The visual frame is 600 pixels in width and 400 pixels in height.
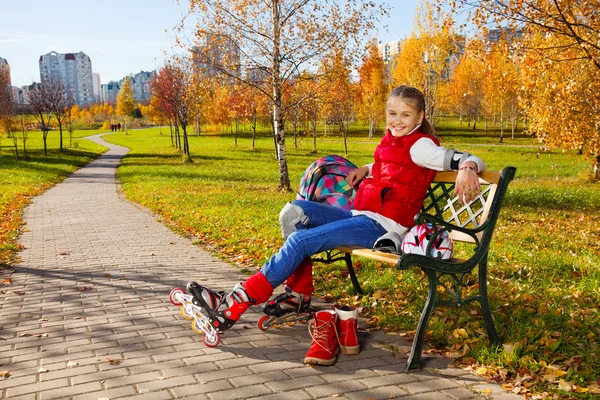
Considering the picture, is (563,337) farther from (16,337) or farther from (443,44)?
(443,44)

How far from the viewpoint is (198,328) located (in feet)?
13.3

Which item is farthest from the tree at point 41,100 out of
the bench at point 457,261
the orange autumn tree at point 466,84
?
the orange autumn tree at point 466,84

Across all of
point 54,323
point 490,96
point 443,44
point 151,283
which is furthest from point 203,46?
point 490,96

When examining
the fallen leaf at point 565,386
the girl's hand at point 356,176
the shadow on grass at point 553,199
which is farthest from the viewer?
the shadow on grass at point 553,199

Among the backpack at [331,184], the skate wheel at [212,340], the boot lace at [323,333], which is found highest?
the backpack at [331,184]

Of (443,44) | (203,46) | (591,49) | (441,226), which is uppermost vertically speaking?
(443,44)

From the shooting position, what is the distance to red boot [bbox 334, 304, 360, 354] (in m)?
3.76

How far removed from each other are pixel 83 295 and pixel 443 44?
33882 mm

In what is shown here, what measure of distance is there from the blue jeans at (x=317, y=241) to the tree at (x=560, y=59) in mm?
5576

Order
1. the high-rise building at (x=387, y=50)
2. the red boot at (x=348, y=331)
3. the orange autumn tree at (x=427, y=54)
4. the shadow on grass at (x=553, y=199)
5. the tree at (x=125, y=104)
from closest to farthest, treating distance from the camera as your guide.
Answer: the red boot at (x=348, y=331), the shadow on grass at (x=553, y=199), the orange autumn tree at (x=427, y=54), the high-rise building at (x=387, y=50), the tree at (x=125, y=104)

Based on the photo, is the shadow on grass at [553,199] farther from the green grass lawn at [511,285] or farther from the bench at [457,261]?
the bench at [457,261]

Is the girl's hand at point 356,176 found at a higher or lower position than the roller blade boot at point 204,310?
higher

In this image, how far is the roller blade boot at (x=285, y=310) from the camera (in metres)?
4.38

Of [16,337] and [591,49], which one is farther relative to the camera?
[591,49]
